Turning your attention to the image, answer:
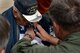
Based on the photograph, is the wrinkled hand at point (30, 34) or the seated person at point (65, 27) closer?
the seated person at point (65, 27)

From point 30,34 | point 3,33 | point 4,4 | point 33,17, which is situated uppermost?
point 3,33

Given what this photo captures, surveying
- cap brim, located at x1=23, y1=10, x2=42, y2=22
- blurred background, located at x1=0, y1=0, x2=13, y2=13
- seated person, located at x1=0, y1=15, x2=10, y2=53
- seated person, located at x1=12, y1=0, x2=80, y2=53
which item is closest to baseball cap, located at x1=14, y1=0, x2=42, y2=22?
cap brim, located at x1=23, y1=10, x2=42, y2=22

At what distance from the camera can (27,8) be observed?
5.68ft

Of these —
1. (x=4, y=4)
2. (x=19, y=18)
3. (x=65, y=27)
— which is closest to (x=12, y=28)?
(x=19, y=18)

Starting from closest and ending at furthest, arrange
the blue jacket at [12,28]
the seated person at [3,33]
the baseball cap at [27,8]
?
the seated person at [3,33]
the baseball cap at [27,8]
the blue jacket at [12,28]

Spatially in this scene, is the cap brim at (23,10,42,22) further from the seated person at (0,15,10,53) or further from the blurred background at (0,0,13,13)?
the blurred background at (0,0,13,13)

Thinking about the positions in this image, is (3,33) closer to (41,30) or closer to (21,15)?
(21,15)

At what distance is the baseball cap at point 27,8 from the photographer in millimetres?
1718

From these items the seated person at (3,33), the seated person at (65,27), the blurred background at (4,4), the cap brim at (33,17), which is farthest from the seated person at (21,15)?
the blurred background at (4,4)

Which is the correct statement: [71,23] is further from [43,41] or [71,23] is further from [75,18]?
[43,41]

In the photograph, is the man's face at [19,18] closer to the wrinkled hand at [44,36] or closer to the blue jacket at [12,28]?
the blue jacket at [12,28]

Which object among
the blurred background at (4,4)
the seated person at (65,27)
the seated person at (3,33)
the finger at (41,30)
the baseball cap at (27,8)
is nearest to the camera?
the seated person at (3,33)

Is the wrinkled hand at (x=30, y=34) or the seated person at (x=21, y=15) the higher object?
the seated person at (x=21, y=15)

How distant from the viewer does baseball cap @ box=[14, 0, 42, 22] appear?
1.72m
